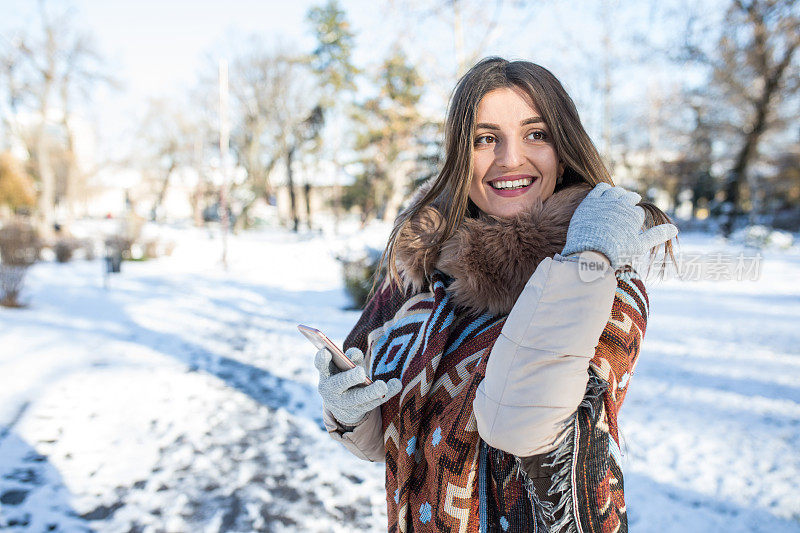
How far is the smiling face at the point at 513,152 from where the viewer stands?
4.62 feet

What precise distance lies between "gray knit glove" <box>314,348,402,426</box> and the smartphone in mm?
17

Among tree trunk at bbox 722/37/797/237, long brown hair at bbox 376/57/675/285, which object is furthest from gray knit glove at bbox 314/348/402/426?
tree trunk at bbox 722/37/797/237

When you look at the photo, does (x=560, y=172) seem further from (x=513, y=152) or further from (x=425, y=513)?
(x=425, y=513)

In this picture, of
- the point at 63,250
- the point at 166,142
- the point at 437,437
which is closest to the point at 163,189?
the point at 166,142

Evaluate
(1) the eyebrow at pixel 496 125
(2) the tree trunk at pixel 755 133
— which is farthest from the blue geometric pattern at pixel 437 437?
(2) the tree trunk at pixel 755 133

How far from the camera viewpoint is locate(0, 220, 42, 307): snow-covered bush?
331 inches

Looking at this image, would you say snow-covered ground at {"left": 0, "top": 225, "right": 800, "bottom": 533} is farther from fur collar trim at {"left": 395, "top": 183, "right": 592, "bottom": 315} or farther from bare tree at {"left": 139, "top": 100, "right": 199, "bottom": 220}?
bare tree at {"left": 139, "top": 100, "right": 199, "bottom": 220}

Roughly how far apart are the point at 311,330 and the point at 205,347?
6.27 metres

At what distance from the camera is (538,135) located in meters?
1.45

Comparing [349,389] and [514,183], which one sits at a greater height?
[514,183]

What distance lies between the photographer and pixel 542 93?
4.62ft

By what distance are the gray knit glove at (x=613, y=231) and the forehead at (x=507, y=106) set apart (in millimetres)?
469

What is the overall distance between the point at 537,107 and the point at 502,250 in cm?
53

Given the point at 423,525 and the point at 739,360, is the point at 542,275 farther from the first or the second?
the point at 739,360
